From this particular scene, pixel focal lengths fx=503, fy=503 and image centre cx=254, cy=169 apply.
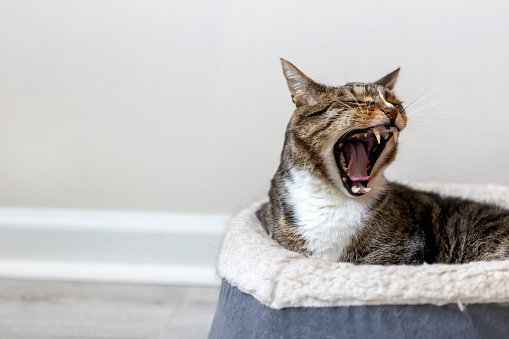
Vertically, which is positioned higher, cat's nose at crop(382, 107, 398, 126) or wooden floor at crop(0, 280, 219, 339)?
cat's nose at crop(382, 107, 398, 126)

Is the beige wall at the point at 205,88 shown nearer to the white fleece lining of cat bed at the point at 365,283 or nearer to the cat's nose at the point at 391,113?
the cat's nose at the point at 391,113

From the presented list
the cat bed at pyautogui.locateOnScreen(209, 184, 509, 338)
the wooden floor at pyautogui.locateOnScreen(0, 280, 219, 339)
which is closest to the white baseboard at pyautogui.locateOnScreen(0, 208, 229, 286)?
the wooden floor at pyautogui.locateOnScreen(0, 280, 219, 339)

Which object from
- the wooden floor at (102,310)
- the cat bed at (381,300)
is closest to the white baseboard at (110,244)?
the wooden floor at (102,310)

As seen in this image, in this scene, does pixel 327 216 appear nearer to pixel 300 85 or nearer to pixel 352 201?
pixel 352 201

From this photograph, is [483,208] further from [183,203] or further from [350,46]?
[183,203]

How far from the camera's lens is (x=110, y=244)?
193cm

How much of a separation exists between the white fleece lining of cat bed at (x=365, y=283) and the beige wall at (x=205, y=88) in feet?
2.60

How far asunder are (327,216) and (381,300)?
244mm

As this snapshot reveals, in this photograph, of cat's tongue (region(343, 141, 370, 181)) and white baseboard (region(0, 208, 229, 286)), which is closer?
cat's tongue (region(343, 141, 370, 181))

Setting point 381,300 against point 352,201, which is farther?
point 352,201

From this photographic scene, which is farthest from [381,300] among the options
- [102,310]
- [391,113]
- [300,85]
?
[102,310]

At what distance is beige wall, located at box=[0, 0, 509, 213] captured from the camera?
168cm

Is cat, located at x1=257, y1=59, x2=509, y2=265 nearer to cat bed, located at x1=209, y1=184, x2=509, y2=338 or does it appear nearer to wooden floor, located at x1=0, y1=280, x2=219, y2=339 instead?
cat bed, located at x1=209, y1=184, x2=509, y2=338

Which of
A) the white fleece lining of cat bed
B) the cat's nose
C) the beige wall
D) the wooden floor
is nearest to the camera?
the white fleece lining of cat bed
